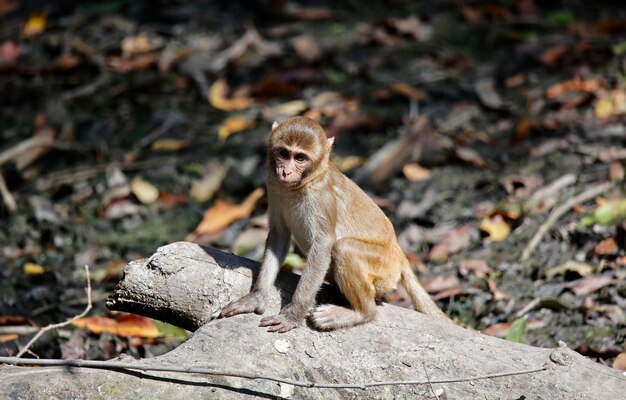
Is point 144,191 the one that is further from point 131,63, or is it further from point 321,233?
point 321,233

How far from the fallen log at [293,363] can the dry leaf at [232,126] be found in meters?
4.83

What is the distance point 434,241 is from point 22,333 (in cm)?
391

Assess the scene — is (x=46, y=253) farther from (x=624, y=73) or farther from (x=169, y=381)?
(x=624, y=73)

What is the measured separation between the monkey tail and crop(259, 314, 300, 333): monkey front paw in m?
1.13

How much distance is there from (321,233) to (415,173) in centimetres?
356

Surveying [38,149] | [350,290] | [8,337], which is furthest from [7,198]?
[350,290]

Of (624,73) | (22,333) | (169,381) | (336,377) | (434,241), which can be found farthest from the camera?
(624,73)

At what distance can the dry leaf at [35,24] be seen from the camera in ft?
41.2

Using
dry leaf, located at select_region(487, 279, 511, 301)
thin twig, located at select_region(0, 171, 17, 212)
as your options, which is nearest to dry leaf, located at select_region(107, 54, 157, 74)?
thin twig, located at select_region(0, 171, 17, 212)

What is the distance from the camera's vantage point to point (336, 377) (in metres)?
5.05

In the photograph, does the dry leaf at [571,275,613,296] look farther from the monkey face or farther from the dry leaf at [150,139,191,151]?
the dry leaf at [150,139,191,151]

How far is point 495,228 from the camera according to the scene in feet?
27.1

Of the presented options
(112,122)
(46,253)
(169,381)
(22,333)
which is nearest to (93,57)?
(112,122)

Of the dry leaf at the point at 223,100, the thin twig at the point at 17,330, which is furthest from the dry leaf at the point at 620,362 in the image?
the dry leaf at the point at 223,100
